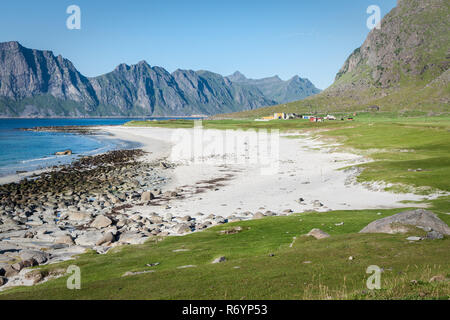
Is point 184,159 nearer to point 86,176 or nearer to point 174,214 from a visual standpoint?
point 86,176

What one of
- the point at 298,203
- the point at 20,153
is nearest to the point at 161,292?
the point at 298,203

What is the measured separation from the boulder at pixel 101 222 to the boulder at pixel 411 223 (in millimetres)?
25361

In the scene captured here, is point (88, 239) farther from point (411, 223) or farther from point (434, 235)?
point (434, 235)

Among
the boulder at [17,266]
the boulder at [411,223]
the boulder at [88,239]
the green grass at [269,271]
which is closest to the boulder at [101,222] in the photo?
the boulder at [88,239]

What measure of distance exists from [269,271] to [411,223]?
1072 cm

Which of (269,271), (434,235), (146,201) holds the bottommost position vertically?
(146,201)

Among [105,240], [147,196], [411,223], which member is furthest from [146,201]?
[411,223]

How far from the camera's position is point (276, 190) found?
48.7m

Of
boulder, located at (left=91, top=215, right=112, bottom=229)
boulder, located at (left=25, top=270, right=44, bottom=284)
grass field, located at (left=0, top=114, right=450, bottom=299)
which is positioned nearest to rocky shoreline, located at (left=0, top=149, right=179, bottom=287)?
boulder, located at (left=91, top=215, right=112, bottom=229)

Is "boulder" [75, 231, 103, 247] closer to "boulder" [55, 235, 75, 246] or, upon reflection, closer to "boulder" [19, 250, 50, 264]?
"boulder" [55, 235, 75, 246]

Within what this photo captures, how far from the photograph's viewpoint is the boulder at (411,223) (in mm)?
19656

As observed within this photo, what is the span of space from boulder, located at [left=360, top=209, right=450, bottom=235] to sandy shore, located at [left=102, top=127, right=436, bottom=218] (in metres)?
15.7

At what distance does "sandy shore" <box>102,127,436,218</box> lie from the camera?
128 ft

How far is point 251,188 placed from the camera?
50.7 m
